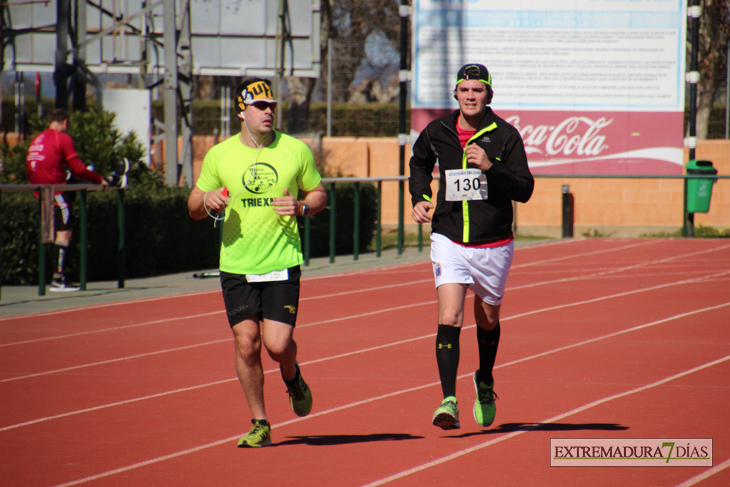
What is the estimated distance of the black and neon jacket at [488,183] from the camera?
5.26m

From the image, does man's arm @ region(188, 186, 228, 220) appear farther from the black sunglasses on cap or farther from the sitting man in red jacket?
the sitting man in red jacket

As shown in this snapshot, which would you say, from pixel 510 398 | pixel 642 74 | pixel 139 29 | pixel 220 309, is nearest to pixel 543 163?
pixel 642 74

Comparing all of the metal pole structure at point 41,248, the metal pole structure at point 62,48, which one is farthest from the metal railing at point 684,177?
the metal pole structure at point 41,248

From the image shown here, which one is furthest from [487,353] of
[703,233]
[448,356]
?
[703,233]

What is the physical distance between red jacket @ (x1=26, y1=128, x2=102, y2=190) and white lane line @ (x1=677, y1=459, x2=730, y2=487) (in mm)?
8537

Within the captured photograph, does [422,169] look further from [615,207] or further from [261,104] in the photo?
[615,207]

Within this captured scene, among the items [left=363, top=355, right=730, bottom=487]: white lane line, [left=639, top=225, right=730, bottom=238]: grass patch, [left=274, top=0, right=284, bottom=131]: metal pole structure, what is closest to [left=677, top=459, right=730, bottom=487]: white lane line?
[left=363, top=355, right=730, bottom=487]: white lane line

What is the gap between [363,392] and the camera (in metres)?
6.44

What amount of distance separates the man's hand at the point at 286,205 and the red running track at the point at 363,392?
1.25 m

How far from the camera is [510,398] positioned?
245 inches

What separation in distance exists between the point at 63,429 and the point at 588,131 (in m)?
15.3

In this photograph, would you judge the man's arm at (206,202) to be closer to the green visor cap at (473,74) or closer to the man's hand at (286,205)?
the man's hand at (286,205)

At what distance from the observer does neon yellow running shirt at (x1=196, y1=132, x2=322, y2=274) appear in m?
5.07

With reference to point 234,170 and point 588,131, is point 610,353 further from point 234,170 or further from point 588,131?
point 588,131
